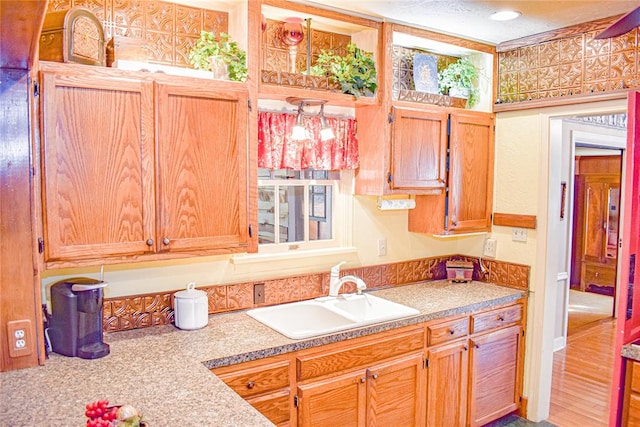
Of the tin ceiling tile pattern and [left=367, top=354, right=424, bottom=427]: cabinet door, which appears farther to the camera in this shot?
the tin ceiling tile pattern

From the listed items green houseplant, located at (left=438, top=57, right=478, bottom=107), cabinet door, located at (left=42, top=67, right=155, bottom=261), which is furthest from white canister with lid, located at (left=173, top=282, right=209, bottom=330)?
green houseplant, located at (left=438, top=57, right=478, bottom=107)

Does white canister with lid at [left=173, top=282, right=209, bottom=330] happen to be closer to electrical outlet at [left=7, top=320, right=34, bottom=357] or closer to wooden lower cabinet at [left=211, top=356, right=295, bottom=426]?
wooden lower cabinet at [left=211, top=356, right=295, bottom=426]

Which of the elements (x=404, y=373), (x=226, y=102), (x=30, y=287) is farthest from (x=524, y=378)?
(x=30, y=287)

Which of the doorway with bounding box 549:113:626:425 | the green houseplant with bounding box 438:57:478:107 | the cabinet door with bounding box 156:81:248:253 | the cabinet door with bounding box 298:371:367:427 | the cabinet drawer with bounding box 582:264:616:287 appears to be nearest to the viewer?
the cabinet door with bounding box 156:81:248:253

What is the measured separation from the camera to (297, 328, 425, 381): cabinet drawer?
227 centimetres

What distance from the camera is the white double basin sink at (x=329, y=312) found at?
8.77 ft

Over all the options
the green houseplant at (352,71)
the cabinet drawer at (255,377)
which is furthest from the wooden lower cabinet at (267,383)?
the green houseplant at (352,71)

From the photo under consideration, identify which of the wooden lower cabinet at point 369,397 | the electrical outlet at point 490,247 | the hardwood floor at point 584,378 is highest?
the electrical outlet at point 490,247

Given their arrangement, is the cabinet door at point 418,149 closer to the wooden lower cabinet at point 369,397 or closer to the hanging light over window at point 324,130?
the hanging light over window at point 324,130

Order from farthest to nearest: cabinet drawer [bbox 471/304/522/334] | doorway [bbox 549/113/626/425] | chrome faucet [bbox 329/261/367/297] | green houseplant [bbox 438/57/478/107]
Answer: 1. doorway [bbox 549/113/626/425]
2. green houseplant [bbox 438/57/478/107]
3. cabinet drawer [bbox 471/304/522/334]
4. chrome faucet [bbox 329/261/367/297]

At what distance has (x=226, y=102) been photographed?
2.25 metres

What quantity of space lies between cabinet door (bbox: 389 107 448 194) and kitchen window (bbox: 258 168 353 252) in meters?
0.35

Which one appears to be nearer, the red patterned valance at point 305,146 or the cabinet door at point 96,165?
the cabinet door at point 96,165

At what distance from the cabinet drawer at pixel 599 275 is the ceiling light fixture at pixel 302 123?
18.7 ft
